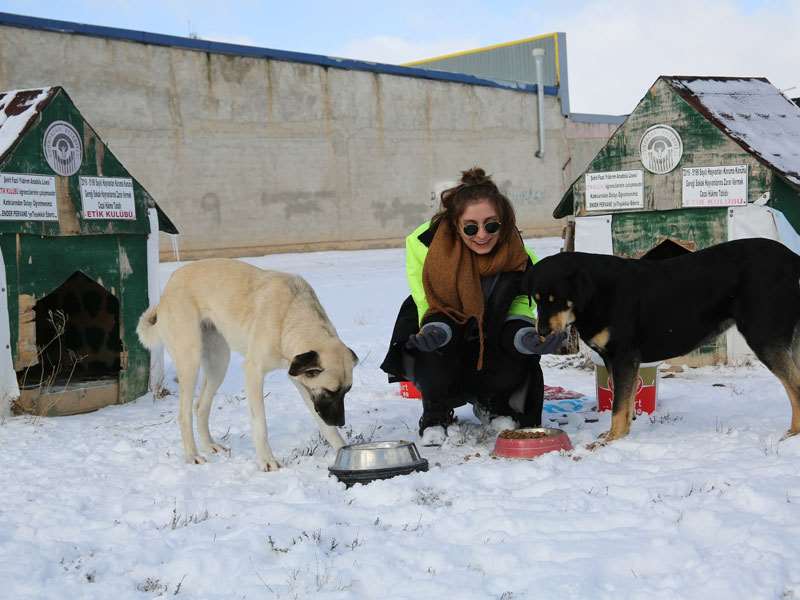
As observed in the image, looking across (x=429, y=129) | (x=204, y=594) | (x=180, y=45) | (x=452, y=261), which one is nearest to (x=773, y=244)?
(x=452, y=261)

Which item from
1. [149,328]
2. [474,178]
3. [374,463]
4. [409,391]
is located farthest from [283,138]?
[374,463]

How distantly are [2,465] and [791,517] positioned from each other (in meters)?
4.01

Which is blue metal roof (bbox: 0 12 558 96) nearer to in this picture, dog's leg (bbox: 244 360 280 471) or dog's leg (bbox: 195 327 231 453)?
dog's leg (bbox: 195 327 231 453)

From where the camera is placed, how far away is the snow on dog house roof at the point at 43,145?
247 inches

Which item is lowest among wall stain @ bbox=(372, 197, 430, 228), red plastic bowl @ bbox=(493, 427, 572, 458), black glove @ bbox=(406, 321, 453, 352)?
red plastic bowl @ bbox=(493, 427, 572, 458)

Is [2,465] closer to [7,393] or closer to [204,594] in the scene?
[7,393]

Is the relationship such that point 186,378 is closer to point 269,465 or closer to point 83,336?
point 269,465

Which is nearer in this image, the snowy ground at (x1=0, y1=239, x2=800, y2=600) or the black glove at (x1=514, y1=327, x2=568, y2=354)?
the snowy ground at (x1=0, y1=239, x2=800, y2=600)

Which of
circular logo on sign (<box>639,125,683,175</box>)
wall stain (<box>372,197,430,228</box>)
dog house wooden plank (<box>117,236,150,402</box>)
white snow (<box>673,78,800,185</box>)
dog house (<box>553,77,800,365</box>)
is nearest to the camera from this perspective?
dog house wooden plank (<box>117,236,150,402</box>)

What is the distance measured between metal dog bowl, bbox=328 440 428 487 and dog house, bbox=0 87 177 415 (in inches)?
121

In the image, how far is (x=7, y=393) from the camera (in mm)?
6152

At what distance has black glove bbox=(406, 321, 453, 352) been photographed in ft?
16.2

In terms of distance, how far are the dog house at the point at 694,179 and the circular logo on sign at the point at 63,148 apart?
14.5ft

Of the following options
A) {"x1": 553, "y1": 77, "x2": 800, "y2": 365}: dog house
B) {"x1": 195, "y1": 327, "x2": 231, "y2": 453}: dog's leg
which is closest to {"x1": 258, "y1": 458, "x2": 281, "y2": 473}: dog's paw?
{"x1": 195, "y1": 327, "x2": 231, "y2": 453}: dog's leg
